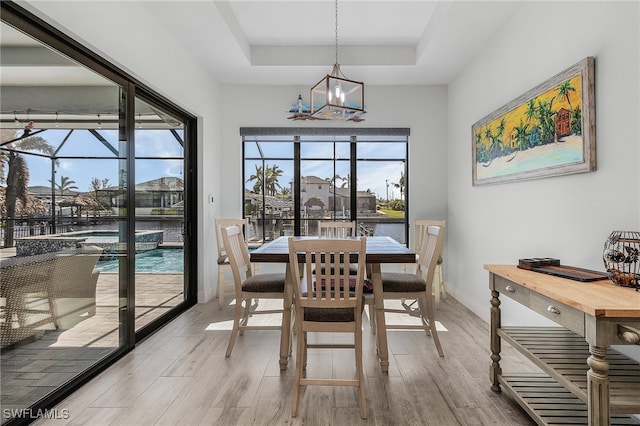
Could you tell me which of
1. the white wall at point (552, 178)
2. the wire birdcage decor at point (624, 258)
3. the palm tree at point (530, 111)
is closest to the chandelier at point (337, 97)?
the palm tree at point (530, 111)

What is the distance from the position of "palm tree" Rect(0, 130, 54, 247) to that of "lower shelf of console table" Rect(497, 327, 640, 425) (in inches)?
109

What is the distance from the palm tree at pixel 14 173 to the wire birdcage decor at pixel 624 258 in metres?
2.97

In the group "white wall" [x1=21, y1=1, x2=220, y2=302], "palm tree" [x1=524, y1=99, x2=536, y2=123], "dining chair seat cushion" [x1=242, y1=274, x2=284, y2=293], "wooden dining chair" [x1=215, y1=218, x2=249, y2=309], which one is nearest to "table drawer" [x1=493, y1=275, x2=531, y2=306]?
"palm tree" [x1=524, y1=99, x2=536, y2=123]

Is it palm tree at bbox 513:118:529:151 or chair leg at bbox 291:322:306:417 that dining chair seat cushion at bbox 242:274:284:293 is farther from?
palm tree at bbox 513:118:529:151

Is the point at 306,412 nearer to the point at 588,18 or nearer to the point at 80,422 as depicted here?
the point at 80,422

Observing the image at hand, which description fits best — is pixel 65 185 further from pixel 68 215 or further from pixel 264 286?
pixel 264 286

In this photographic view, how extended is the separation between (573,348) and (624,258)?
0.60 metres

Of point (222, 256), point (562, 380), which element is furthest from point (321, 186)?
point (562, 380)

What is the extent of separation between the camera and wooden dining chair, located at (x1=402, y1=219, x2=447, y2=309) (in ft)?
13.0

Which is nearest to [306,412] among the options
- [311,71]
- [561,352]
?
[561,352]

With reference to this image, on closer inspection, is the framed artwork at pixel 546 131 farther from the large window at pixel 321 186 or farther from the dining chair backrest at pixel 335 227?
the large window at pixel 321 186

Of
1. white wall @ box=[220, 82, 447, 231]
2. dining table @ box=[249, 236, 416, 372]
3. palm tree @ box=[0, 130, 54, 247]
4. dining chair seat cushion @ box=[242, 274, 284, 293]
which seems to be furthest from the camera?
white wall @ box=[220, 82, 447, 231]

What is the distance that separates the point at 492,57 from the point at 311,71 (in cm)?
199

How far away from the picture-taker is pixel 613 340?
131 centimetres
